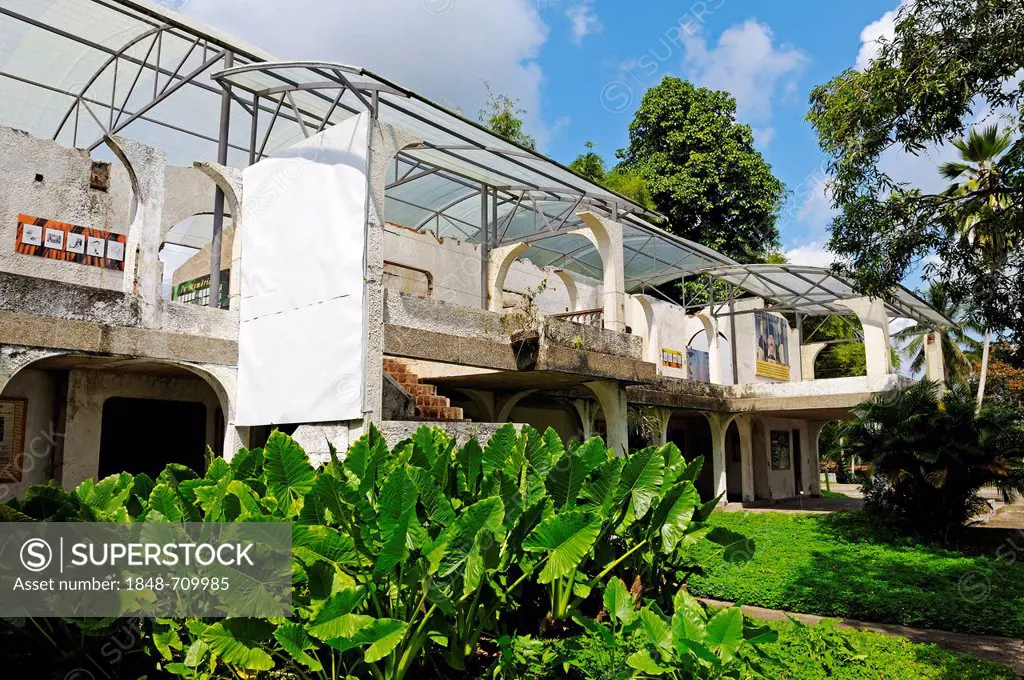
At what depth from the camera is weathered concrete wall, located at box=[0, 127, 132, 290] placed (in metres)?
11.0

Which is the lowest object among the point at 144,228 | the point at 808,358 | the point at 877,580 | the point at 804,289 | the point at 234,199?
the point at 877,580

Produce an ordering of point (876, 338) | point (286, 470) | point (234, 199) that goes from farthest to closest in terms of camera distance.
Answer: point (876, 338)
point (234, 199)
point (286, 470)

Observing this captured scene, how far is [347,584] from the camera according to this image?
4.84 meters

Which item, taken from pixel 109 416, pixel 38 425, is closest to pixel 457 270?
pixel 109 416

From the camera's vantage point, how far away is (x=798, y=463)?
2742cm

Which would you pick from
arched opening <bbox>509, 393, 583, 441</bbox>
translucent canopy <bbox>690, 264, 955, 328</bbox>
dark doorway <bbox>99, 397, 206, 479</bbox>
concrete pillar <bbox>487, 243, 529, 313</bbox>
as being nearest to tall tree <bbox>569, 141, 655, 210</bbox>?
translucent canopy <bbox>690, 264, 955, 328</bbox>

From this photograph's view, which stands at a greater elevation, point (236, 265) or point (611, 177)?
point (611, 177)

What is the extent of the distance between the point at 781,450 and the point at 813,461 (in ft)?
7.72

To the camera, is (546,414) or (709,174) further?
(709,174)

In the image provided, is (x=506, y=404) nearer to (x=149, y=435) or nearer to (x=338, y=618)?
(x=149, y=435)

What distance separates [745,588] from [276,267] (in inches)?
289

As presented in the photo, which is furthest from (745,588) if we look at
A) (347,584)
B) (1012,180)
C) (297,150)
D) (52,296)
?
(52,296)

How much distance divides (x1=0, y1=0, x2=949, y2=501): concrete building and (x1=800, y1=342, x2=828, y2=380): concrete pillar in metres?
12.2

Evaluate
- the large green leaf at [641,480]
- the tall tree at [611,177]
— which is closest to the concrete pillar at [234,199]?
the large green leaf at [641,480]
